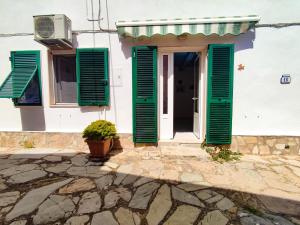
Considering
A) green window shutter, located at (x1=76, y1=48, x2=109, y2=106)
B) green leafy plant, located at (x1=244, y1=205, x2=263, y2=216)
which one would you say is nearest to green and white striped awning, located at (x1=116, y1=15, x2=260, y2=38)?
green window shutter, located at (x1=76, y1=48, x2=109, y2=106)

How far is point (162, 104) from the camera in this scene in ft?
19.2

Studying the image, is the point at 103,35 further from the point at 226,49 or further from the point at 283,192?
the point at 283,192

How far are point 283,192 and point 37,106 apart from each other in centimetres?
652

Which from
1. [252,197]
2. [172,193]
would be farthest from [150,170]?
[252,197]

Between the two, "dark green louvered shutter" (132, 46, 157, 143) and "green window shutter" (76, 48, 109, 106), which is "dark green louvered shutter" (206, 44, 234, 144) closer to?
"dark green louvered shutter" (132, 46, 157, 143)

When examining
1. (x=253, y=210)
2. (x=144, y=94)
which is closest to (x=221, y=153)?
(x=253, y=210)

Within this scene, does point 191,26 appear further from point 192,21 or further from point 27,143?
point 27,143

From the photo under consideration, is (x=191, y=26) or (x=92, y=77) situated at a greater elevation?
(x=191, y=26)

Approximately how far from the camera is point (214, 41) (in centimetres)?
539

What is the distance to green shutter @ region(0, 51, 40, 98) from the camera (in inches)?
217

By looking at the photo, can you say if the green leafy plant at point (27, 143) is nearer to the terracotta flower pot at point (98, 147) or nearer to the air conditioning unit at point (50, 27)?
the terracotta flower pot at point (98, 147)

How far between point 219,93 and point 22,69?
5.74m

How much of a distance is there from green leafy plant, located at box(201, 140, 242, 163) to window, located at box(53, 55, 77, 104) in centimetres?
429

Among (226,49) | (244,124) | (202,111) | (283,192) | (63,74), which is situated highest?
(226,49)
